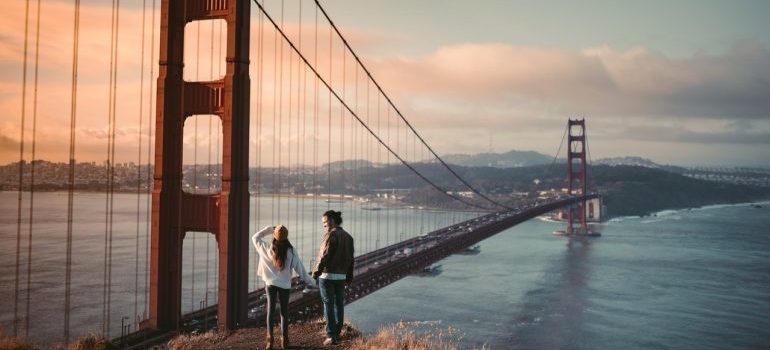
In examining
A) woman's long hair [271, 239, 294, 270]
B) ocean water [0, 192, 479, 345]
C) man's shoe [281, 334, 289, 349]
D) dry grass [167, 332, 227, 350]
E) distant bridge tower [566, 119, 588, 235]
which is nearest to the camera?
woman's long hair [271, 239, 294, 270]

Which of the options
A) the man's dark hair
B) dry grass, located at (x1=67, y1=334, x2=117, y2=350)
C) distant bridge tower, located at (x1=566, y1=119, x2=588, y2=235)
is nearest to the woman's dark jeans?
the man's dark hair

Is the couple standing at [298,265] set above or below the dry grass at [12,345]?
above

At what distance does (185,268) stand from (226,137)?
4048 centimetres

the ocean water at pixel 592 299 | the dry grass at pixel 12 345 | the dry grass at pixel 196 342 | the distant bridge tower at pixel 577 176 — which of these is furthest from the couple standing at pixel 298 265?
the distant bridge tower at pixel 577 176

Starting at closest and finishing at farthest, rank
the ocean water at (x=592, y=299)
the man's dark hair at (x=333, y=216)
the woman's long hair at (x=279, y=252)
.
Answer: the woman's long hair at (x=279, y=252) < the man's dark hair at (x=333, y=216) < the ocean water at (x=592, y=299)

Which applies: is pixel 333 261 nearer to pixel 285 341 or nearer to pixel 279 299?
pixel 279 299

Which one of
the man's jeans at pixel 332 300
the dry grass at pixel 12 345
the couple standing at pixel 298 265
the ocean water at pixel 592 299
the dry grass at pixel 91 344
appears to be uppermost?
the couple standing at pixel 298 265

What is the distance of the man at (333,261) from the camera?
7066 millimetres

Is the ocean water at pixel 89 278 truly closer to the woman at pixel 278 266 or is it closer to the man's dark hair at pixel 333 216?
the woman at pixel 278 266

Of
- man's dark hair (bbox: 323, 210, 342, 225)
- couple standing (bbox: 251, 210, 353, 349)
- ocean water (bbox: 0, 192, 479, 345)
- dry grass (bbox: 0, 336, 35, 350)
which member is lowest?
ocean water (bbox: 0, 192, 479, 345)

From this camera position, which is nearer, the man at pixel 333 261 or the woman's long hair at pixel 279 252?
the woman's long hair at pixel 279 252

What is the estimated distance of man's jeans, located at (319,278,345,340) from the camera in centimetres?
727

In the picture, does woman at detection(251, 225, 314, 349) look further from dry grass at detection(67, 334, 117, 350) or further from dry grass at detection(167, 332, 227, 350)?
dry grass at detection(67, 334, 117, 350)

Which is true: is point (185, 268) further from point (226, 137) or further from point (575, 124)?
point (575, 124)
